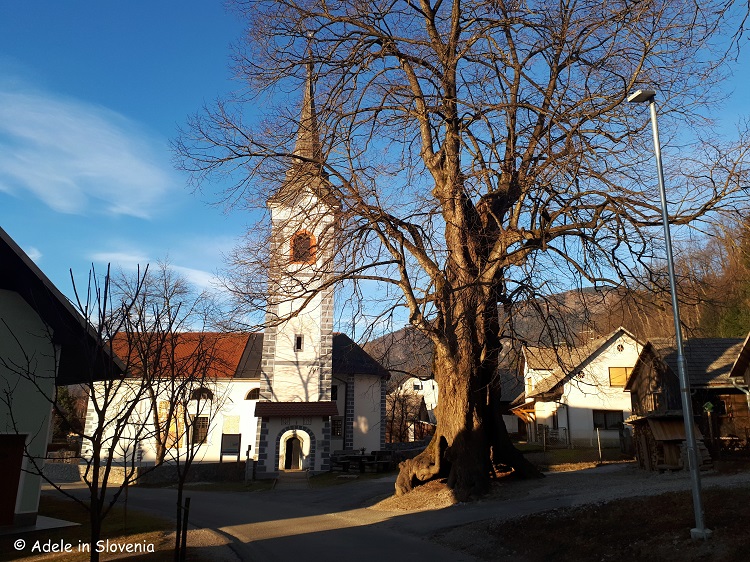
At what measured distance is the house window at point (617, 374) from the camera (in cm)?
3669

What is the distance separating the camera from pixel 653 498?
12.0 meters

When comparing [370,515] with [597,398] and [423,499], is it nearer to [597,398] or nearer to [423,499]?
[423,499]

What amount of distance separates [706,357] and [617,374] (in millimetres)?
13211

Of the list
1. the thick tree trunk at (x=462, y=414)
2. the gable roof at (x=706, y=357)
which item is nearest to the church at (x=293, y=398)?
the thick tree trunk at (x=462, y=414)

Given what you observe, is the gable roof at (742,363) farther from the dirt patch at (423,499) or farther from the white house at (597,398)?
the white house at (597,398)

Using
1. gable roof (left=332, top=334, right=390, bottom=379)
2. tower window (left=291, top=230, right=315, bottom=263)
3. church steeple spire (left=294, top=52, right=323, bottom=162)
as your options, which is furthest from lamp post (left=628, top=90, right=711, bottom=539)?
gable roof (left=332, top=334, right=390, bottom=379)

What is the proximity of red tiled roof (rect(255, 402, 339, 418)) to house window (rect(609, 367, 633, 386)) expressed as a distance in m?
16.8

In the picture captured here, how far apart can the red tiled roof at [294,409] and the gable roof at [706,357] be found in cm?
1679

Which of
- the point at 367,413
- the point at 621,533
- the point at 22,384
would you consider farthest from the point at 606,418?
the point at 22,384

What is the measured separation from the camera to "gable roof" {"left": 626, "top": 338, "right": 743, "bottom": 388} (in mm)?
22859

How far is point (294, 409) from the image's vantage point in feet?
110

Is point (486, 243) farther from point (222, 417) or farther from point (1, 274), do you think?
point (222, 417)

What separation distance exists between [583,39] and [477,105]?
10.7 feet

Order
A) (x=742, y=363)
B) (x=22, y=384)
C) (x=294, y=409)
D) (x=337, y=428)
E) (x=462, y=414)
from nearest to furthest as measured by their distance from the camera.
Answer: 1. (x=22, y=384)
2. (x=462, y=414)
3. (x=742, y=363)
4. (x=294, y=409)
5. (x=337, y=428)
